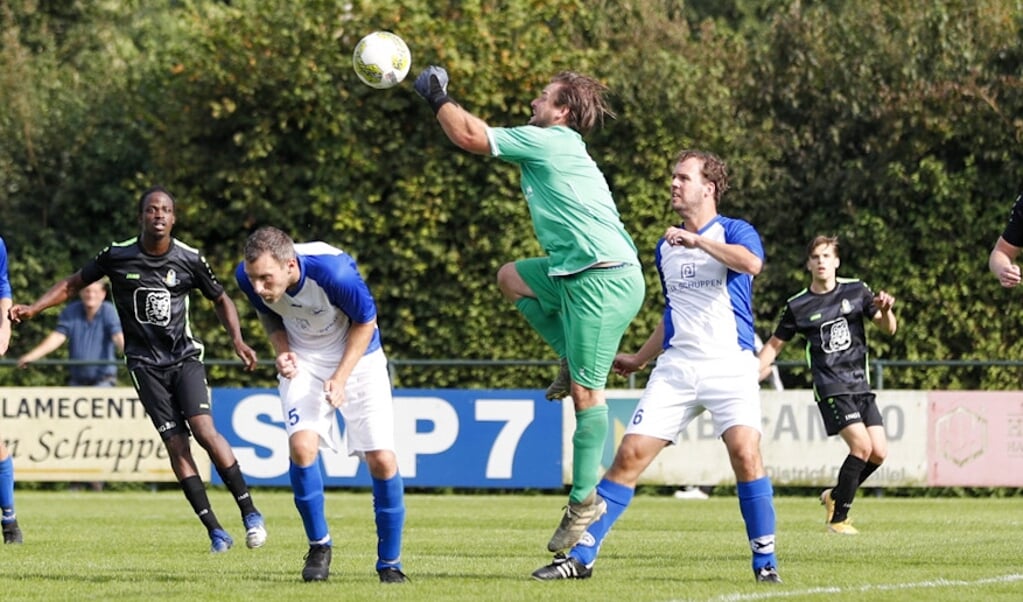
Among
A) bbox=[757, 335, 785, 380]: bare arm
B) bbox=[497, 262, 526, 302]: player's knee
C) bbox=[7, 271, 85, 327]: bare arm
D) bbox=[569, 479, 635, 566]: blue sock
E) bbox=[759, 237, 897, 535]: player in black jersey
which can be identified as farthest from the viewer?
bbox=[759, 237, 897, 535]: player in black jersey

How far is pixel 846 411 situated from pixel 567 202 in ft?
16.9

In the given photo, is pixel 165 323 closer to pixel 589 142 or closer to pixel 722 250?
pixel 722 250

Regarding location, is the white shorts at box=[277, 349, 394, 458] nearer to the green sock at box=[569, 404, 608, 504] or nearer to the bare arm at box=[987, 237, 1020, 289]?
the green sock at box=[569, 404, 608, 504]

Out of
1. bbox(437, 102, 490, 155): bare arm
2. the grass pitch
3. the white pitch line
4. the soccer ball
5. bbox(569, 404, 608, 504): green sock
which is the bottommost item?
the grass pitch

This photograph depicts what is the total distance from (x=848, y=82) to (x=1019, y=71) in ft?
6.42

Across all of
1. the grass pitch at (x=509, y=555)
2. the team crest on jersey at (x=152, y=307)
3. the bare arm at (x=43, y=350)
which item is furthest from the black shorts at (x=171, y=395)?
the bare arm at (x=43, y=350)

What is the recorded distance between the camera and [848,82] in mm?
20594

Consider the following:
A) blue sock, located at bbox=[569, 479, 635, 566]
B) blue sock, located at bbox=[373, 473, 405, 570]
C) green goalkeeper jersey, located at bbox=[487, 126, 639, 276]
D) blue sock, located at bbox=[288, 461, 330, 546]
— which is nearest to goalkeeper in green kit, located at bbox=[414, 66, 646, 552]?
green goalkeeper jersey, located at bbox=[487, 126, 639, 276]

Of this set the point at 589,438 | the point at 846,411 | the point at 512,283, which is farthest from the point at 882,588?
the point at 846,411

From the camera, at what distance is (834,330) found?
44.0 feet

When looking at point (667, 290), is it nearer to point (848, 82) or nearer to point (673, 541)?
point (673, 541)

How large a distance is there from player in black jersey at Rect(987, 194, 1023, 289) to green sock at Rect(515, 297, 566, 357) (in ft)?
7.49

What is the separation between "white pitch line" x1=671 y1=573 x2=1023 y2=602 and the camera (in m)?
7.70

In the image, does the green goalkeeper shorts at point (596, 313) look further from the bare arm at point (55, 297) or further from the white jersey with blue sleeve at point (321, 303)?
the bare arm at point (55, 297)
